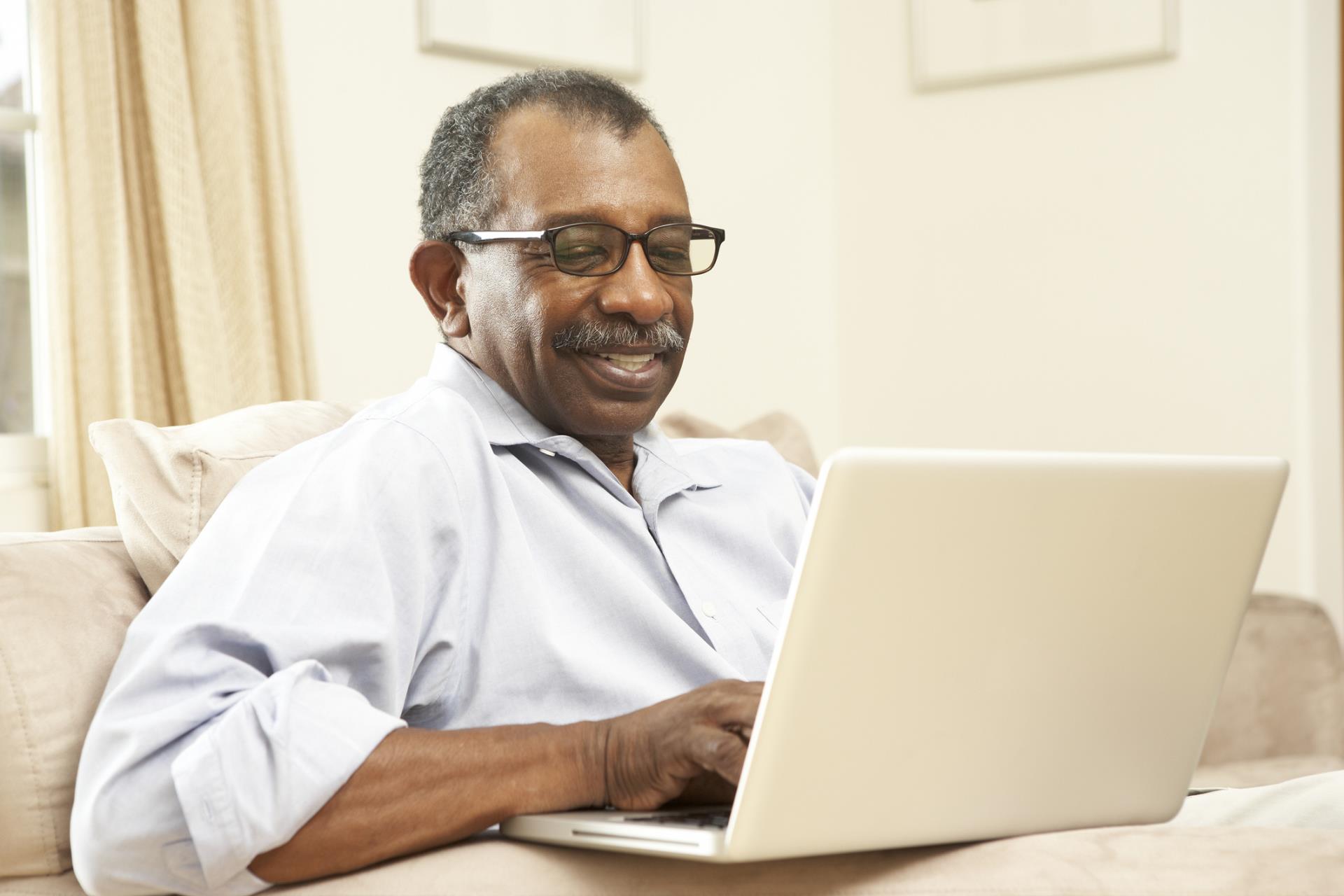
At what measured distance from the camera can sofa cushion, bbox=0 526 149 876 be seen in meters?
0.99

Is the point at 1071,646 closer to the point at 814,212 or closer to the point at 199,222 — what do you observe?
the point at 199,222

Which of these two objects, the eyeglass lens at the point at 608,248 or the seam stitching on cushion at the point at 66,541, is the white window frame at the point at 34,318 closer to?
the seam stitching on cushion at the point at 66,541

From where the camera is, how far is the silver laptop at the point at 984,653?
77cm

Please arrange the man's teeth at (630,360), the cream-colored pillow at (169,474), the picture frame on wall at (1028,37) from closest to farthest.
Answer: the cream-colored pillow at (169,474) → the man's teeth at (630,360) → the picture frame on wall at (1028,37)

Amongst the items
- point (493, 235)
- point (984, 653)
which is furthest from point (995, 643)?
point (493, 235)

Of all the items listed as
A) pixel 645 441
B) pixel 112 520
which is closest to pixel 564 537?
pixel 645 441

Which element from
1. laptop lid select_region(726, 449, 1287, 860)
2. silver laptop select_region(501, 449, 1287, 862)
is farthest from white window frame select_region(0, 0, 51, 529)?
laptop lid select_region(726, 449, 1287, 860)

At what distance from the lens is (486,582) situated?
3.63 feet

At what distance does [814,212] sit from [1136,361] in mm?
756

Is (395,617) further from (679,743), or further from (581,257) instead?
(581,257)

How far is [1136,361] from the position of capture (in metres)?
2.80

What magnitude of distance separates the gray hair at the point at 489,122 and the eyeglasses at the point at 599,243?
0.03 meters

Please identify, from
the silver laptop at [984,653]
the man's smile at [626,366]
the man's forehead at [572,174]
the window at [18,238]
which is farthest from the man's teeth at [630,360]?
the window at [18,238]

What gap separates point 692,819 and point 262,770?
0.27m
